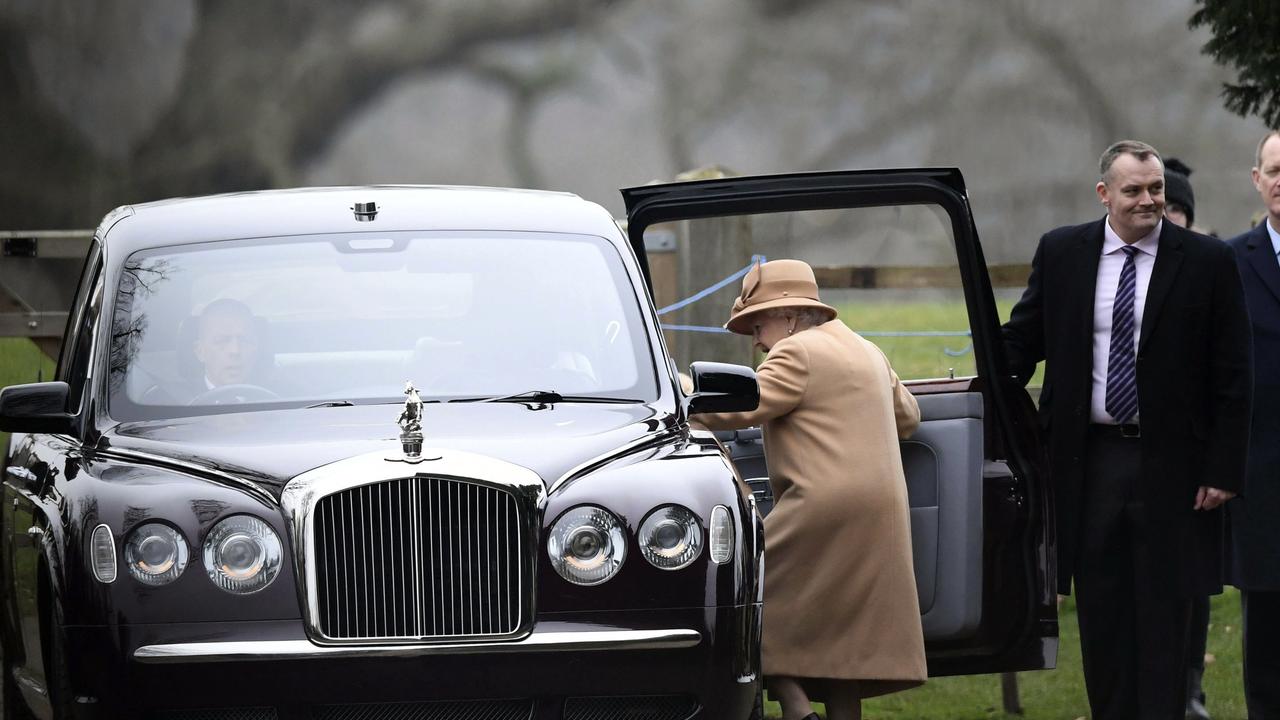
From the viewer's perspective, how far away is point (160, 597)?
371 cm

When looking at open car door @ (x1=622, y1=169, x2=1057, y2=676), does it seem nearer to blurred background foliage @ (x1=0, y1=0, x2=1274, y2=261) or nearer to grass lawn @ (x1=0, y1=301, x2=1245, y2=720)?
grass lawn @ (x1=0, y1=301, x2=1245, y2=720)

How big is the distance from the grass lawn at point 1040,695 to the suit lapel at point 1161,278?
7.04 ft

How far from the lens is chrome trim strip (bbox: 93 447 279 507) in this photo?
380 cm

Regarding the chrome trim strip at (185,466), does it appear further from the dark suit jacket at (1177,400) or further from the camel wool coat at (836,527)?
the dark suit jacket at (1177,400)

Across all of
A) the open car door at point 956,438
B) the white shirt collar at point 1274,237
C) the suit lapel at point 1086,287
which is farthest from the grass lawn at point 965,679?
the white shirt collar at point 1274,237

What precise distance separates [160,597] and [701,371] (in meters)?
1.60

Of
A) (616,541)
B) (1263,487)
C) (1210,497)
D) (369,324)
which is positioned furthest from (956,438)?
(369,324)

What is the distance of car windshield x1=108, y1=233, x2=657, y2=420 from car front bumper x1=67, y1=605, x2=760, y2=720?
831mm

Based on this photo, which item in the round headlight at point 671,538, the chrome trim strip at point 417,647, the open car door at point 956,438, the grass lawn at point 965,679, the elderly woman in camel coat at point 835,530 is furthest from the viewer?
the grass lawn at point 965,679

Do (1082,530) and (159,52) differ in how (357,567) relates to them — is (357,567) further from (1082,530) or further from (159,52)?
(159,52)

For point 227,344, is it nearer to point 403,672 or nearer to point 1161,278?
point 403,672

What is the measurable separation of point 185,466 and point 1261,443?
3.84 meters

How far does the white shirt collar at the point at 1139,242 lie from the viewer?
5.50 metres

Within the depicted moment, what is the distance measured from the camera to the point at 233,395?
Answer: 4.44 metres
